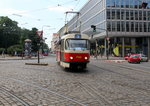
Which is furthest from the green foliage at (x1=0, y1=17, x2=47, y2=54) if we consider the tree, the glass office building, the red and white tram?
the red and white tram

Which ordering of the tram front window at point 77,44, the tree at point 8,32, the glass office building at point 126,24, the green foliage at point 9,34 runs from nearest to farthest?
1. the tram front window at point 77,44
2. the glass office building at point 126,24
3. the green foliage at point 9,34
4. the tree at point 8,32

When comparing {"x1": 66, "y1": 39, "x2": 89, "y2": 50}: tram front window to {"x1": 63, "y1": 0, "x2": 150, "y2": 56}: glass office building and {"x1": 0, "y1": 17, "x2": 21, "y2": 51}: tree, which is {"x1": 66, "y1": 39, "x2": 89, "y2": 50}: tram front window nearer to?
{"x1": 63, "y1": 0, "x2": 150, "y2": 56}: glass office building

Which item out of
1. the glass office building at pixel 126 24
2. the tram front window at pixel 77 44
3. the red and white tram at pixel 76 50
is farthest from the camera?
the glass office building at pixel 126 24

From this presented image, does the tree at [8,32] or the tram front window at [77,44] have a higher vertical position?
the tree at [8,32]

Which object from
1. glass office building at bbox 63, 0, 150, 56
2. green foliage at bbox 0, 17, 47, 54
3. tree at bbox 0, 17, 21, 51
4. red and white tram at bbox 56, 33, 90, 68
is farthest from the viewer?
tree at bbox 0, 17, 21, 51

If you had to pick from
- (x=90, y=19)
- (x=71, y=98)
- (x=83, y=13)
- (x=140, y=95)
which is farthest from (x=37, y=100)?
(x=83, y=13)

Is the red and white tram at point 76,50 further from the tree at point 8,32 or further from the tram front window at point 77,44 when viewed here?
the tree at point 8,32

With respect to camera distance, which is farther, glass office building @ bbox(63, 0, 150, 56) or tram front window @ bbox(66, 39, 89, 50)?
glass office building @ bbox(63, 0, 150, 56)

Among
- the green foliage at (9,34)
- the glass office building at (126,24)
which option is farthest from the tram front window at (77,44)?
the green foliage at (9,34)

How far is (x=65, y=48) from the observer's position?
15.3 m

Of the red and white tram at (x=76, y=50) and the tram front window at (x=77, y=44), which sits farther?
the tram front window at (x=77, y=44)

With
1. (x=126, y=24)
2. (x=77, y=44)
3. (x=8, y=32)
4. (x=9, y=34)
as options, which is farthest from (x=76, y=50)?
(x=9, y=34)

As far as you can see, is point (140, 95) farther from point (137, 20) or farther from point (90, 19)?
point (90, 19)

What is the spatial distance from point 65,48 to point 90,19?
63060 mm
